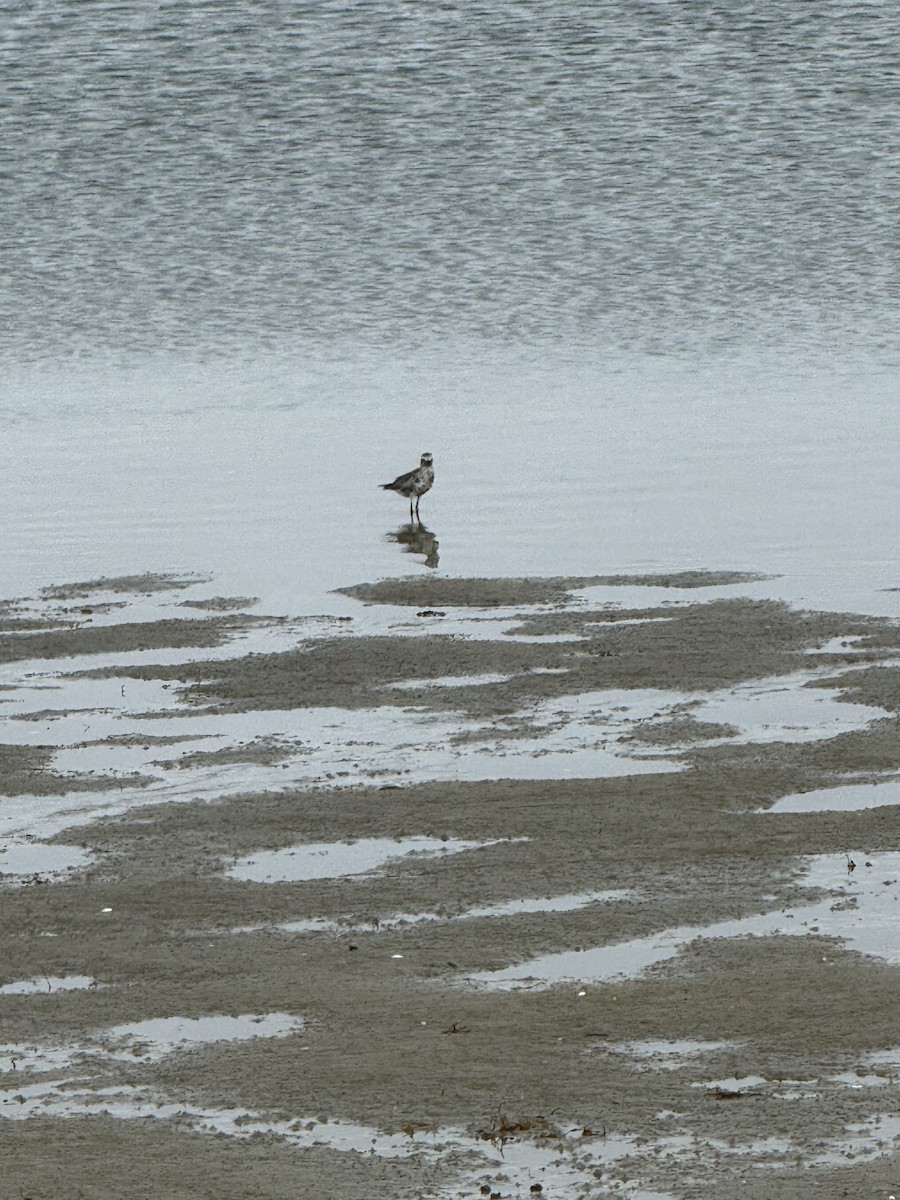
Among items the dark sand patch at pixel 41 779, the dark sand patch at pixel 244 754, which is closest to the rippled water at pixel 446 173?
the dark sand patch at pixel 244 754

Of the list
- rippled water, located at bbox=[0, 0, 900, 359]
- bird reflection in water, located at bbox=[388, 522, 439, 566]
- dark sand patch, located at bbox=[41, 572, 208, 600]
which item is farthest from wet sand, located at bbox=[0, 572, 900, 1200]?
rippled water, located at bbox=[0, 0, 900, 359]

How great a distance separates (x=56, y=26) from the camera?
133 ft

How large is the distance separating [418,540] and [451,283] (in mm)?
10933

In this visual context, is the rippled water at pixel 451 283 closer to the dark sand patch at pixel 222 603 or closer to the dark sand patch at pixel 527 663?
the dark sand patch at pixel 222 603

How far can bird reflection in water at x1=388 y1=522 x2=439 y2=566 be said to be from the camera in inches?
645

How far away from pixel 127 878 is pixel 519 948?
6.21ft

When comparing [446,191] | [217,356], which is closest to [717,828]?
[217,356]

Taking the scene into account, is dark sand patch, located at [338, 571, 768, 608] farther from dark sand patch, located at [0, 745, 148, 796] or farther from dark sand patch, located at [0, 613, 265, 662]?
dark sand patch, located at [0, 745, 148, 796]

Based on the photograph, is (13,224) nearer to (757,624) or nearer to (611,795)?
(757,624)

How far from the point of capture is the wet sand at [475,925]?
23.6 feet

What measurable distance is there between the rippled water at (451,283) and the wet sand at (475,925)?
101 inches

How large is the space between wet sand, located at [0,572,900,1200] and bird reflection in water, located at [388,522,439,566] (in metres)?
2.28

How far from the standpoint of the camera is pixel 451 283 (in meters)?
27.3

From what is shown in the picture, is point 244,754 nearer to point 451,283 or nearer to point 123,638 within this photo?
point 123,638
